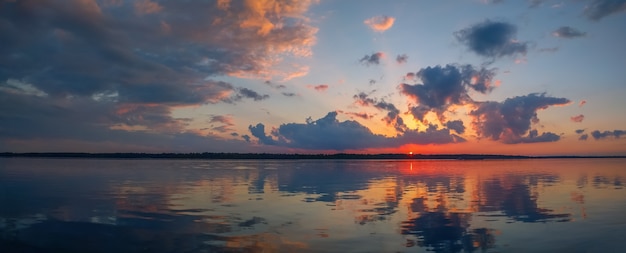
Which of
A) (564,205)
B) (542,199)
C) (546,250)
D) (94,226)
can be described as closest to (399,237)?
(546,250)

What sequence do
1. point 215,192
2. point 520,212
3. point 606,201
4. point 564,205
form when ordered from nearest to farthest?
point 520,212 < point 564,205 < point 606,201 < point 215,192

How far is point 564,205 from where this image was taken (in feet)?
96.6

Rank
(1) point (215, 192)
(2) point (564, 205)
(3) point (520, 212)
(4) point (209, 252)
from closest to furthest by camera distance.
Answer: (4) point (209, 252) < (3) point (520, 212) < (2) point (564, 205) < (1) point (215, 192)

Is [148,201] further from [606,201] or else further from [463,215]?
[606,201]

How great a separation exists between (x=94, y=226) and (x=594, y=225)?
24604 millimetres

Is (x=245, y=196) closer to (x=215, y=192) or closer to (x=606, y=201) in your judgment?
(x=215, y=192)

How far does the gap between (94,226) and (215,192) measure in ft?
54.0

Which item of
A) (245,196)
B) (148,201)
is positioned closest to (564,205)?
(245,196)

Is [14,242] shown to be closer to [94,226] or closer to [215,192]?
[94,226]

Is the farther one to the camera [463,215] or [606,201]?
[606,201]

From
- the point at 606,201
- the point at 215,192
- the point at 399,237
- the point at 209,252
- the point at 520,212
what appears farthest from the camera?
the point at 215,192

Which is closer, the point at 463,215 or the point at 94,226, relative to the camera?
the point at 94,226

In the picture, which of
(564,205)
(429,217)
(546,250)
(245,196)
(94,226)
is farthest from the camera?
(245,196)

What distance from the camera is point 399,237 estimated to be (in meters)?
18.3
